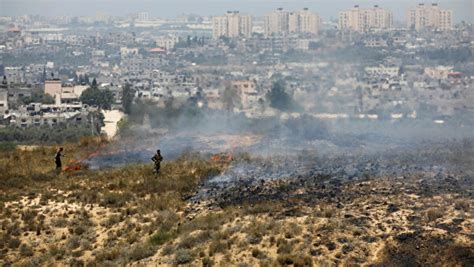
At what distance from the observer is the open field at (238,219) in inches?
484

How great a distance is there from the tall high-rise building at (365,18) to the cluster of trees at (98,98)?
3932 inches

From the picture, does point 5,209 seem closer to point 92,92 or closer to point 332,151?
point 332,151

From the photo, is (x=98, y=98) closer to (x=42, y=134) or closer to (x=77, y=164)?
(x=42, y=134)

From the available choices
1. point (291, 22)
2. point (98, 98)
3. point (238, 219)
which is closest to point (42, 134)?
point (98, 98)

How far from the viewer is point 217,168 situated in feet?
68.0

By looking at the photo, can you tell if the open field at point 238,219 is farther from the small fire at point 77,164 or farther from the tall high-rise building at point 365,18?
the tall high-rise building at point 365,18

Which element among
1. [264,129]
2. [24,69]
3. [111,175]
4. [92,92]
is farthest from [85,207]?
[24,69]

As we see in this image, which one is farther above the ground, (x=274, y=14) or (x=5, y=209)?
(x=274, y=14)

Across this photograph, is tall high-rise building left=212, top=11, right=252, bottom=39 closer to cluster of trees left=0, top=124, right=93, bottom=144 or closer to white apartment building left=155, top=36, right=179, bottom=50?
white apartment building left=155, top=36, right=179, bottom=50

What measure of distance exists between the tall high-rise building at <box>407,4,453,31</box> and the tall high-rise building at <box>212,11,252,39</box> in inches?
1768

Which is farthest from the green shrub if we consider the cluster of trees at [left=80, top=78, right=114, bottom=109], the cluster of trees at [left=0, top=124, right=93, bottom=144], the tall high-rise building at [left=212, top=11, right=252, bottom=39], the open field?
the tall high-rise building at [left=212, top=11, right=252, bottom=39]

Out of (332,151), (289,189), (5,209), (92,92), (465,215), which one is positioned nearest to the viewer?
(465,215)

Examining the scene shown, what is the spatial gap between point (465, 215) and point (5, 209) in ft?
36.1

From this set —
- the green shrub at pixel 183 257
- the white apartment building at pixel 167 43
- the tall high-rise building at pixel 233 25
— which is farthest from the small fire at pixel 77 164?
the tall high-rise building at pixel 233 25
